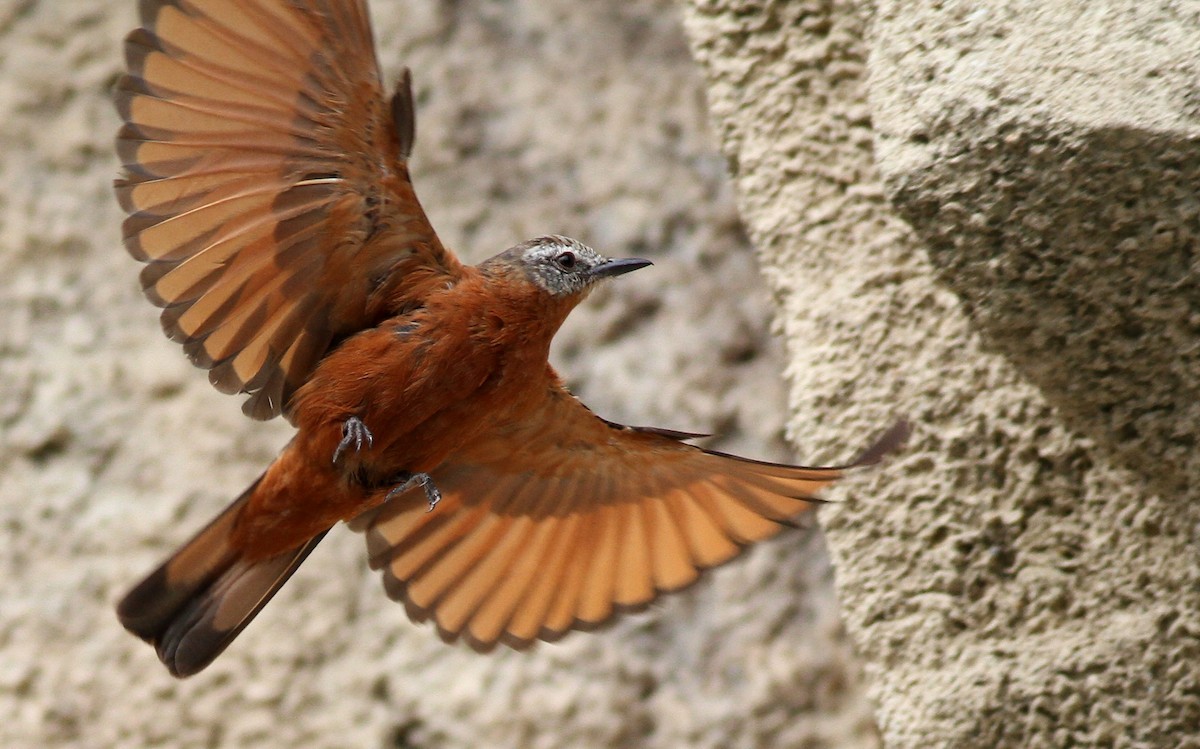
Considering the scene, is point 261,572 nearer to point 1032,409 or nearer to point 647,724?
point 647,724

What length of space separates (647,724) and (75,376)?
5.78 ft

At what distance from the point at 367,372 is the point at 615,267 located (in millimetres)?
604

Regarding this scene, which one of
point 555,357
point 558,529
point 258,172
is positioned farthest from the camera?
point 555,357

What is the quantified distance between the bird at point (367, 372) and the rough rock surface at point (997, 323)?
0.26 meters

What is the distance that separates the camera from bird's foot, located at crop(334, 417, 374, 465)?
2.37 metres

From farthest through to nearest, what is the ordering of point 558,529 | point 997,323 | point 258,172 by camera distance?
1. point 558,529
2. point 258,172
3. point 997,323

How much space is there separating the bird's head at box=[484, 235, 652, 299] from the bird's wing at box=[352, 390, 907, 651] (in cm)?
24

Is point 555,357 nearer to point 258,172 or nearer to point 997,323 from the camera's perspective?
point 258,172

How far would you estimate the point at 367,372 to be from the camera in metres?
2.36

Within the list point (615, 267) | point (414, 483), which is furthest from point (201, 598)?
point (615, 267)

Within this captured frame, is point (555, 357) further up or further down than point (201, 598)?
further up

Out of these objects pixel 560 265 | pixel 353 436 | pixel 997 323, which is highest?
pixel 560 265

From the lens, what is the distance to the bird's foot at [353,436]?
2.37 metres

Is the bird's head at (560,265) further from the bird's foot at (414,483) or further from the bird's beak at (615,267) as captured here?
the bird's foot at (414,483)
